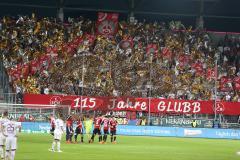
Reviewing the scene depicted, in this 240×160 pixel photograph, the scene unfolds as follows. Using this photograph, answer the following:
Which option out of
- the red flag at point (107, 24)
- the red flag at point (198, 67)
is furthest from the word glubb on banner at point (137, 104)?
the red flag at point (107, 24)

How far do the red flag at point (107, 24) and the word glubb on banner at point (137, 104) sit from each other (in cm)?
1210

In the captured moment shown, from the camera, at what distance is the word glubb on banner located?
2002 inches

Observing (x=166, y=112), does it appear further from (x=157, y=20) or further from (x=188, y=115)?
(x=157, y=20)

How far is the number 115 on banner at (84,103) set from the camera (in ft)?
167

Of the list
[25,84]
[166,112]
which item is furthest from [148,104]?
[25,84]

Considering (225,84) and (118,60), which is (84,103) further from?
(225,84)

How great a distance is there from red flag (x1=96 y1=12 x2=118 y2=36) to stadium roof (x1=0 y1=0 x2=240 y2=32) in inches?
148

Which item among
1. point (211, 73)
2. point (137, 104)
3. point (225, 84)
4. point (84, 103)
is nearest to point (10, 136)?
point (84, 103)

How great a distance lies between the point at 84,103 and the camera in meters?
51.3

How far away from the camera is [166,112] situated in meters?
53.0

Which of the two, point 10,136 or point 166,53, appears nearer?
point 10,136

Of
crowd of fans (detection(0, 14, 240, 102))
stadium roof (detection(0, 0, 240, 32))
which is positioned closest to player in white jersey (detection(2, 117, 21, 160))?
crowd of fans (detection(0, 14, 240, 102))

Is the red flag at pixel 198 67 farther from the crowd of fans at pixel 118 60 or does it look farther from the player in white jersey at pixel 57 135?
the player in white jersey at pixel 57 135

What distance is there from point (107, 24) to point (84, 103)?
44.2ft
